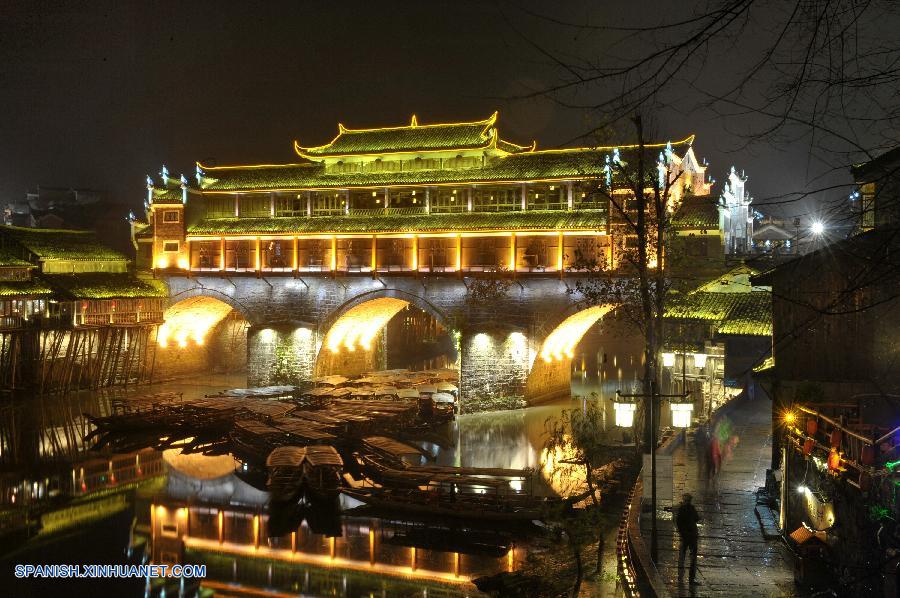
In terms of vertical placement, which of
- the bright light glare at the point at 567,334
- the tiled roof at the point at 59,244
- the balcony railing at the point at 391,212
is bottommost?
the bright light glare at the point at 567,334

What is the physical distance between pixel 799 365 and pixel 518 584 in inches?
281

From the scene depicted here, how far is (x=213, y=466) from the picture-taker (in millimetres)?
24844

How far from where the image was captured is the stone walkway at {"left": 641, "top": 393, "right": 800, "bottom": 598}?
10922 mm

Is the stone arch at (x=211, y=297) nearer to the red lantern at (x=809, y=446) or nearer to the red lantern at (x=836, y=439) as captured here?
the red lantern at (x=809, y=446)

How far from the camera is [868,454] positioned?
33.1 feet

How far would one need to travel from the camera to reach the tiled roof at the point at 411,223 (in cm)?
3259

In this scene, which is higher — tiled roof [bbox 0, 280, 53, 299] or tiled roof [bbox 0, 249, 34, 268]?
tiled roof [bbox 0, 249, 34, 268]

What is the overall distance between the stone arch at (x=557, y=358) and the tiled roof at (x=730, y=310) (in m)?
4.64

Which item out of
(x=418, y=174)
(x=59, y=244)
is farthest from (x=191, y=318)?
(x=418, y=174)

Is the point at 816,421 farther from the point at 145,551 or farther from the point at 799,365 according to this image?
the point at 145,551

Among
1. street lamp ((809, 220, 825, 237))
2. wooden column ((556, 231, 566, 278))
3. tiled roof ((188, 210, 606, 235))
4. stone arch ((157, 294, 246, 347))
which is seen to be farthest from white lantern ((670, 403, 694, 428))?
stone arch ((157, 294, 246, 347))

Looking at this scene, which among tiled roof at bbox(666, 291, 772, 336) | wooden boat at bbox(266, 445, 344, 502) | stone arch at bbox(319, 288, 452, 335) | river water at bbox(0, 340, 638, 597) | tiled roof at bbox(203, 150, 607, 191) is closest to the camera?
river water at bbox(0, 340, 638, 597)

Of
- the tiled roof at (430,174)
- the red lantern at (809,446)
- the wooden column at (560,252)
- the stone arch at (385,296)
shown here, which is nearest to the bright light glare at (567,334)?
the wooden column at (560,252)

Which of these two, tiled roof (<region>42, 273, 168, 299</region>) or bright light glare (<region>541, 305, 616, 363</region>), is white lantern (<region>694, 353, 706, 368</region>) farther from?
tiled roof (<region>42, 273, 168, 299</region>)
